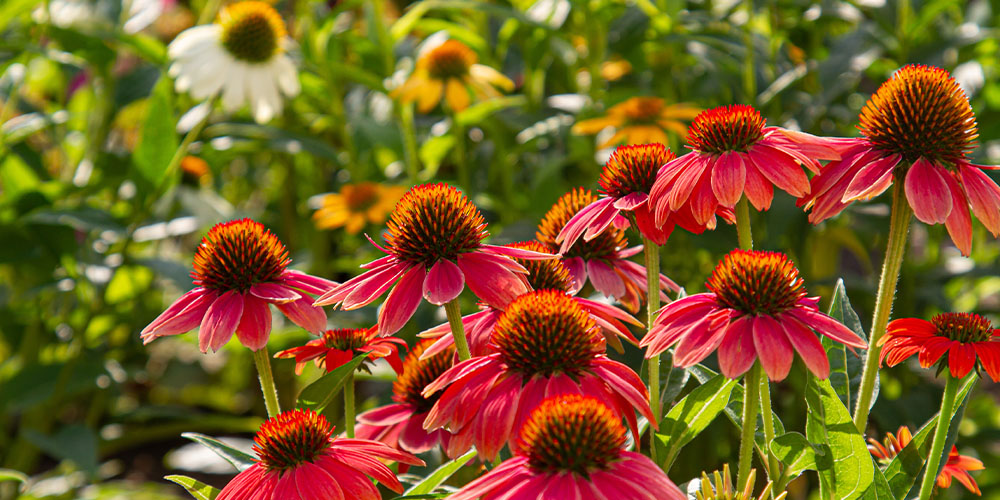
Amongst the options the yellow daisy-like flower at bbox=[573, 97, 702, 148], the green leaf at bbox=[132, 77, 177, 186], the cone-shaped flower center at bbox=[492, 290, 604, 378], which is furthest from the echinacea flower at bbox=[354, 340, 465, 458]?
the green leaf at bbox=[132, 77, 177, 186]

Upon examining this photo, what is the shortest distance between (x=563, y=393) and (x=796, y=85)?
4.35 ft

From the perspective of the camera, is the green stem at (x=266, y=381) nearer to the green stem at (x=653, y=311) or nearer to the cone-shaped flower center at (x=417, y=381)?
the cone-shaped flower center at (x=417, y=381)

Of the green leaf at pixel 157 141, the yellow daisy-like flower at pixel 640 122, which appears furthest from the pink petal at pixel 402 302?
the green leaf at pixel 157 141

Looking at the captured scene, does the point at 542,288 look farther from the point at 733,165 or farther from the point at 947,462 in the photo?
the point at 947,462

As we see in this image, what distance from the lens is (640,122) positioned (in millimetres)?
1498

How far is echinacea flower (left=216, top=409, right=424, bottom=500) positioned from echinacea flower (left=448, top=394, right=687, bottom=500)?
106 mm

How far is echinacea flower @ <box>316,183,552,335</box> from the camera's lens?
1.93 ft

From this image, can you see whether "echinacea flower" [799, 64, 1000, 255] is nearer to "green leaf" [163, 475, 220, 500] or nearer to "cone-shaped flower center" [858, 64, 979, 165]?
"cone-shaped flower center" [858, 64, 979, 165]

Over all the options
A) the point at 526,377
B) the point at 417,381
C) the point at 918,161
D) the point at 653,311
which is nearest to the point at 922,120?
the point at 918,161

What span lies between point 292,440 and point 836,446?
0.37 meters

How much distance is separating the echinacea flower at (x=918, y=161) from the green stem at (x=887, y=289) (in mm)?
17

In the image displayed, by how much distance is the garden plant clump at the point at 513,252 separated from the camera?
1.83ft

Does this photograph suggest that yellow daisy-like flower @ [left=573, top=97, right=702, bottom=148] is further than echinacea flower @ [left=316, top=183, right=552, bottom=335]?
Yes

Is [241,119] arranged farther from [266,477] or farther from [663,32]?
[266,477]
